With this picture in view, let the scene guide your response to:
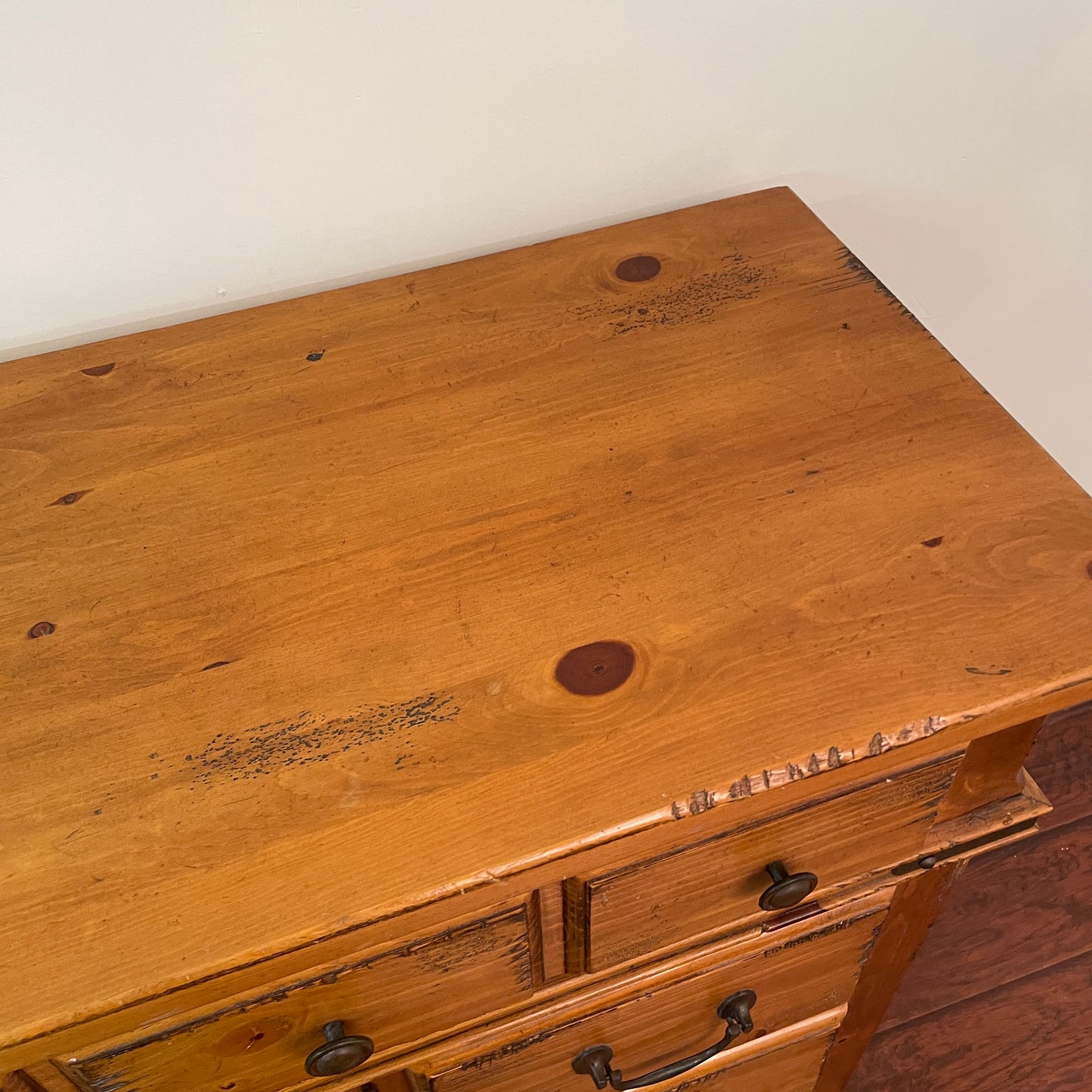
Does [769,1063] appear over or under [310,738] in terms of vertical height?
under

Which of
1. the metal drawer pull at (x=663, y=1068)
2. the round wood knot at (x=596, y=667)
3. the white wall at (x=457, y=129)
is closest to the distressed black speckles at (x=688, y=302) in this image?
the white wall at (x=457, y=129)

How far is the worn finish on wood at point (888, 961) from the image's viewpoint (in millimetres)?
786

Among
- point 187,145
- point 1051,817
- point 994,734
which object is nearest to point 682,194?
point 187,145

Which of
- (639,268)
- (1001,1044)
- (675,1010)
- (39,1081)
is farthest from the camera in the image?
(1001,1044)

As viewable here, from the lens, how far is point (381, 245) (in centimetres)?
88

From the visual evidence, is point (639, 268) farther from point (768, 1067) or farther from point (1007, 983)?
point (1007, 983)

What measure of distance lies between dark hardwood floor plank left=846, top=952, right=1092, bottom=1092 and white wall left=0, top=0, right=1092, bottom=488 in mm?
939

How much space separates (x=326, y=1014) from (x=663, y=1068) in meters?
0.30

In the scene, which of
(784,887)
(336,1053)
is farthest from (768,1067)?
(336,1053)

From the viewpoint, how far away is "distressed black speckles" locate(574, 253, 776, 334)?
2.61 ft

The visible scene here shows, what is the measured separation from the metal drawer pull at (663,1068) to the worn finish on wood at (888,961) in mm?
144

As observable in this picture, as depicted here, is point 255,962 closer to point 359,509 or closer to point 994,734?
point 359,509

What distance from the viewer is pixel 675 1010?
74 centimetres

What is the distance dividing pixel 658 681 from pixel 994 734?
27 cm
